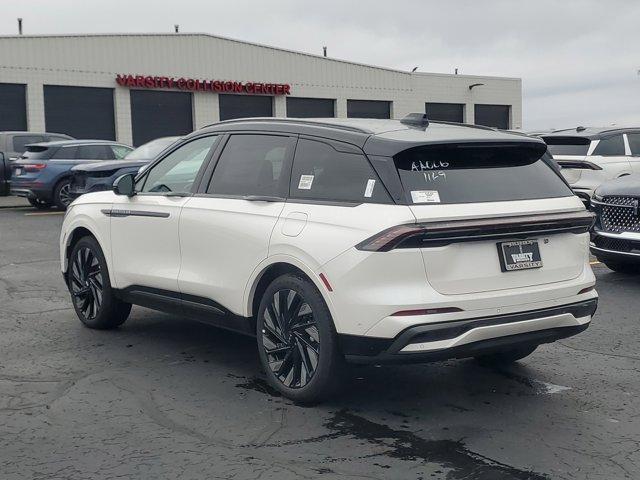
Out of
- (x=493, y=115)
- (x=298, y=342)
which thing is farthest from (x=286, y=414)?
(x=493, y=115)

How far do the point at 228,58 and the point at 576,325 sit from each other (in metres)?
33.7

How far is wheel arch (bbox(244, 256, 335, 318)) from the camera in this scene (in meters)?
5.00

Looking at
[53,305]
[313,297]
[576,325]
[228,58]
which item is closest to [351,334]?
[313,297]

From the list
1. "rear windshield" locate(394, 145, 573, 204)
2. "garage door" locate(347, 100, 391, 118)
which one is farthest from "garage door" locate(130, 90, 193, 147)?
"rear windshield" locate(394, 145, 573, 204)

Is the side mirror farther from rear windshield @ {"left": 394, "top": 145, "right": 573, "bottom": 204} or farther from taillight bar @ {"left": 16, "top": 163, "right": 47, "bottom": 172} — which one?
taillight bar @ {"left": 16, "top": 163, "right": 47, "bottom": 172}

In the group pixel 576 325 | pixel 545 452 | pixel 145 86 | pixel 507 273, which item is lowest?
pixel 545 452

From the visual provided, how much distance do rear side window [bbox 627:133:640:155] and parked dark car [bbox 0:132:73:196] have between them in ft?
45.2

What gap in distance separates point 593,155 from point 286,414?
35.4ft

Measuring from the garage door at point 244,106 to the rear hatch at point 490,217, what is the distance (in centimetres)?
3304

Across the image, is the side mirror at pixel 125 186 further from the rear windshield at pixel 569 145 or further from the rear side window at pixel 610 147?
the rear side window at pixel 610 147

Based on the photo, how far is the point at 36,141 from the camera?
22.3 m

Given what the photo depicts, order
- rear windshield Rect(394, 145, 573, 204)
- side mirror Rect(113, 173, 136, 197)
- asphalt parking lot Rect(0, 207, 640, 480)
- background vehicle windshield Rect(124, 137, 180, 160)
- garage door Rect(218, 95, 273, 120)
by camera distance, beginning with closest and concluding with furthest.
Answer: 1. asphalt parking lot Rect(0, 207, 640, 480)
2. rear windshield Rect(394, 145, 573, 204)
3. side mirror Rect(113, 173, 136, 197)
4. background vehicle windshield Rect(124, 137, 180, 160)
5. garage door Rect(218, 95, 273, 120)

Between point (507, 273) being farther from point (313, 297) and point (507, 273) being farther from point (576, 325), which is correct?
point (313, 297)

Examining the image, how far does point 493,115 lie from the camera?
161 feet
